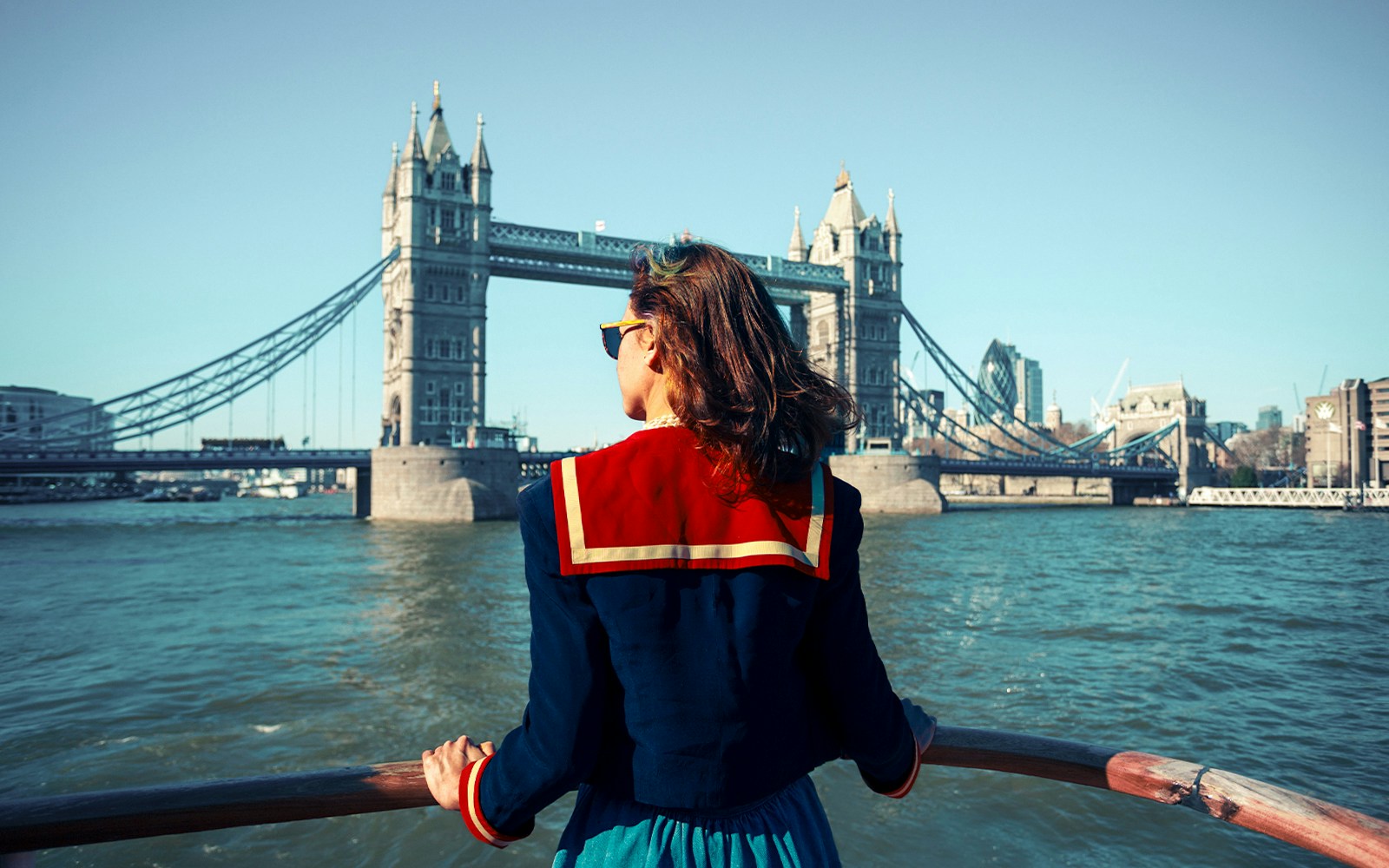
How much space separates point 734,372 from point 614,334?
9.3 inches

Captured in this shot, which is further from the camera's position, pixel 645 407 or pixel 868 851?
pixel 868 851

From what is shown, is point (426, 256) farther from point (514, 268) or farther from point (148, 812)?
point (148, 812)

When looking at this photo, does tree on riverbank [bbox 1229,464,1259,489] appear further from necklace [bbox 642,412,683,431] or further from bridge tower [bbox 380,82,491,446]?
necklace [bbox 642,412,683,431]

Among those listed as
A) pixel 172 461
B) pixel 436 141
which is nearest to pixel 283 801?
pixel 172 461

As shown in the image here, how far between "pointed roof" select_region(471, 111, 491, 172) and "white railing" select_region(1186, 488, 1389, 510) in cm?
4601

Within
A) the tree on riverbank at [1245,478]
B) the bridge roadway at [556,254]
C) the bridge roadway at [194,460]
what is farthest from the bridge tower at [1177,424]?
the bridge roadway at [194,460]

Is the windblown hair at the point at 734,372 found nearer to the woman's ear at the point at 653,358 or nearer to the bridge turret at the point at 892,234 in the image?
the woman's ear at the point at 653,358

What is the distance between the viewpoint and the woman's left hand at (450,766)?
60.7 inches

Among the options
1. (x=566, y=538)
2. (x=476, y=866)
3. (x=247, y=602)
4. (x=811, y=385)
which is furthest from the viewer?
(x=247, y=602)

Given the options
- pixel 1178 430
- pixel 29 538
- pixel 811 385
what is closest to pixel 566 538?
pixel 811 385

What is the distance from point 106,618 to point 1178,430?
7497 centimetres

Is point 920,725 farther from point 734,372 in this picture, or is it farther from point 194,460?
point 194,460

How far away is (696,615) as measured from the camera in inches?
50.8

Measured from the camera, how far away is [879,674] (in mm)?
1505
